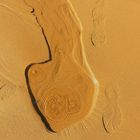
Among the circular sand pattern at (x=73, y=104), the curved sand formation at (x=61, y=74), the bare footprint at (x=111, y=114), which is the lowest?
the bare footprint at (x=111, y=114)

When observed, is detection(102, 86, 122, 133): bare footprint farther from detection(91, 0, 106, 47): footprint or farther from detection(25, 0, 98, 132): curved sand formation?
detection(91, 0, 106, 47): footprint

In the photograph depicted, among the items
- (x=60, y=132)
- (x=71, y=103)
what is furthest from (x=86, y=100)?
(x=60, y=132)

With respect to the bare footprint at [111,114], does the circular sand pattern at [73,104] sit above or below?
above

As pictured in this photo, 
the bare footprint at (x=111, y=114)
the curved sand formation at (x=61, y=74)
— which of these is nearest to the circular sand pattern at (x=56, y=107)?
the curved sand formation at (x=61, y=74)

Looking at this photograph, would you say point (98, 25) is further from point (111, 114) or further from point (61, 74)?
point (111, 114)

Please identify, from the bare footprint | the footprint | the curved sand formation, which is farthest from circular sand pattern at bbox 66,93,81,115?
the footprint

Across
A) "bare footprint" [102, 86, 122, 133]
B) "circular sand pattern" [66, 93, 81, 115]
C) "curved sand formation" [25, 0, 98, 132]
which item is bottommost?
"bare footprint" [102, 86, 122, 133]

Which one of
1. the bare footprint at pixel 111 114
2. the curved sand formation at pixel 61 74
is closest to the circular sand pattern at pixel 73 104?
the curved sand formation at pixel 61 74

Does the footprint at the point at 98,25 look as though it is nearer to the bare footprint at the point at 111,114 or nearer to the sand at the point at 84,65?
the sand at the point at 84,65
